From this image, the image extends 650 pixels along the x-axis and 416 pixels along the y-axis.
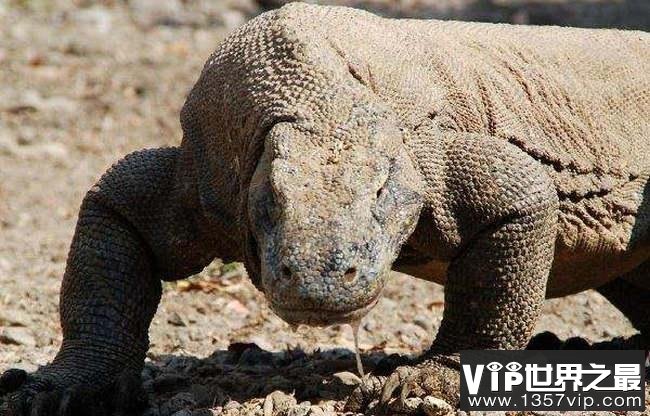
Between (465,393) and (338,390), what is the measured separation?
2.12ft

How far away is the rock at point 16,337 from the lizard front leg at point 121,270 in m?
1.23

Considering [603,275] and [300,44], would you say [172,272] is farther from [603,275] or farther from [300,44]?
[603,275]

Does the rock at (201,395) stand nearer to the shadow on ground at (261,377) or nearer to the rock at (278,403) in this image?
the shadow on ground at (261,377)

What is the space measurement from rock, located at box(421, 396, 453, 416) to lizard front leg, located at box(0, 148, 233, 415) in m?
1.00

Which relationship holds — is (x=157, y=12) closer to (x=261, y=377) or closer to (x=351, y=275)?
(x=261, y=377)

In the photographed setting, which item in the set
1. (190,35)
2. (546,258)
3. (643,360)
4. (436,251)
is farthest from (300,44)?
(190,35)

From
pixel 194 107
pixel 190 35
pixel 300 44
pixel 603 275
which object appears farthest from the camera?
pixel 190 35

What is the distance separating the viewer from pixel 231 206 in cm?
520

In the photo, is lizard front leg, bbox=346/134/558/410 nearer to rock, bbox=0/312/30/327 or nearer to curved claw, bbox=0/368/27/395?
curved claw, bbox=0/368/27/395

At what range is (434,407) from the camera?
5148 millimetres

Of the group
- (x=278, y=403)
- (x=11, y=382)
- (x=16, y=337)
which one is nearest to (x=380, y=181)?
(x=278, y=403)

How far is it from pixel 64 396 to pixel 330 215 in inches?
Result: 62.5

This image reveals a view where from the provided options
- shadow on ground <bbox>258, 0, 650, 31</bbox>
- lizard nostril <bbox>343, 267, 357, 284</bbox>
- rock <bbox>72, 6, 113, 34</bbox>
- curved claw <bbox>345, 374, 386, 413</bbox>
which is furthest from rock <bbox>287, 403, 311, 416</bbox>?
shadow on ground <bbox>258, 0, 650, 31</bbox>

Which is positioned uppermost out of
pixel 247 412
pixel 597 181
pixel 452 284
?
pixel 597 181
